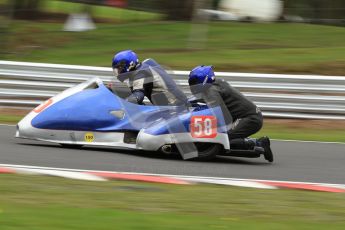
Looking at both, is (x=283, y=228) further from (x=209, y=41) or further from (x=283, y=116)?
(x=209, y=41)

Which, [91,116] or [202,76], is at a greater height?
[202,76]

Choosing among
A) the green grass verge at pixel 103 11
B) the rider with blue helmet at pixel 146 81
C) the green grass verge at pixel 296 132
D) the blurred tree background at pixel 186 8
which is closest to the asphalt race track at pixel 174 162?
the rider with blue helmet at pixel 146 81

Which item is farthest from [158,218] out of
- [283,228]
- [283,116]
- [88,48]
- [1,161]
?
[88,48]

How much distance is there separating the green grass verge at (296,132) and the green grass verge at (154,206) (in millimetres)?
4510

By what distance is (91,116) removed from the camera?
9.07 meters

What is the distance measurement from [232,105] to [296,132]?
3.66 meters

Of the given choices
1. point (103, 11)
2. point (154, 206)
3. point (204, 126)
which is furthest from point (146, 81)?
point (103, 11)

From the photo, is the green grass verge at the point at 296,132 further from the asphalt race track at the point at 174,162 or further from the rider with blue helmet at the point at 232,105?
the rider with blue helmet at the point at 232,105

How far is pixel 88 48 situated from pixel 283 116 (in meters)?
7.48

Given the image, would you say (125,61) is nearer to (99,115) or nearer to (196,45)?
(99,115)

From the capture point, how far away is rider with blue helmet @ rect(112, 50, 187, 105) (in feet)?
29.9

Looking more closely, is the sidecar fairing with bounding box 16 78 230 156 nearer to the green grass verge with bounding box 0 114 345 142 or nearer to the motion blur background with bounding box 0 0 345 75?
the green grass verge with bounding box 0 114 345 142

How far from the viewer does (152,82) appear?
30.3 ft

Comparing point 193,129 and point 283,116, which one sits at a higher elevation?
point 193,129
